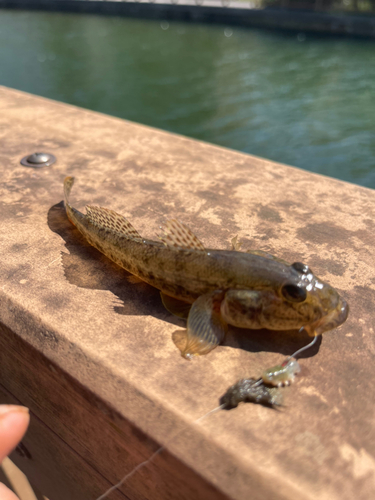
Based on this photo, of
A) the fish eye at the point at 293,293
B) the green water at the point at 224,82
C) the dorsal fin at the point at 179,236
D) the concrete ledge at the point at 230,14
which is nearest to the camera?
the fish eye at the point at 293,293

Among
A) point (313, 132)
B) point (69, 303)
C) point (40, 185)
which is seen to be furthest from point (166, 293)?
point (313, 132)

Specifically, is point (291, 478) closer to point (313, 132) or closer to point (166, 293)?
point (166, 293)

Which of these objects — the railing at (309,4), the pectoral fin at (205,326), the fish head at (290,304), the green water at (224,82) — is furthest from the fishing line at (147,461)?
the railing at (309,4)

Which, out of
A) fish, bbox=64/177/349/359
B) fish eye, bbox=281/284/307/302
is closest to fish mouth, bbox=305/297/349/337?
fish, bbox=64/177/349/359

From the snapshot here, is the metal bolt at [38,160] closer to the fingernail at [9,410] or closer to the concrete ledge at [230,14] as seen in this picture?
the fingernail at [9,410]

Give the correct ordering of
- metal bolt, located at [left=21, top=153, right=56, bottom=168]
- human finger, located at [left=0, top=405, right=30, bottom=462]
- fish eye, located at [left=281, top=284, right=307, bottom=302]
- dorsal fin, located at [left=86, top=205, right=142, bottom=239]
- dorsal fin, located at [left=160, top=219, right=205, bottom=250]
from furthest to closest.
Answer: metal bolt, located at [left=21, top=153, right=56, bottom=168], dorsal fin, located at [left=86, top=205, right=142, bottom=239], dorsal fin, located at [left=160, top=219, right=205, bottom=250], fish eye, located at [left=281, top=284, right=307, bottom=302], human finger, located at [left=0, top=405, right=30, bottom=462]

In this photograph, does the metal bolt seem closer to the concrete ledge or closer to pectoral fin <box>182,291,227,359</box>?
pectoral fin <box>182,291,227,359</box>

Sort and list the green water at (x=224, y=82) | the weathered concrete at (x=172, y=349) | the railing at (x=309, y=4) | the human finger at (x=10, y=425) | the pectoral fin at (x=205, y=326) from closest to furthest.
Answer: the human finger at (x=10, y=425) → the weathered concrete at (x=172, y=349) → the pectoral fin at (x=205, y=326) → the green water at (x=224, y=82) → the railing at (x=309, y=4)
